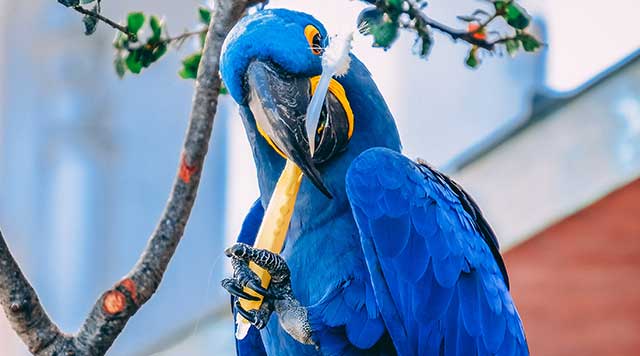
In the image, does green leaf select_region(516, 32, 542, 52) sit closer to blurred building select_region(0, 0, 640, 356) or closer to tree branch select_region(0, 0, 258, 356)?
tree branch select_region(0, 0, 258, 356)

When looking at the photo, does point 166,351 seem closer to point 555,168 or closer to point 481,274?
point 555,168

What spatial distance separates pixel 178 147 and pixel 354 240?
213cm

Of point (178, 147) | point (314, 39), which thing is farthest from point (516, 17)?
point (178, 147)

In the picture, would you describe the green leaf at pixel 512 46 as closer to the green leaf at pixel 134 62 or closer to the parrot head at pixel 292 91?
the parrot head at pixel 292 91

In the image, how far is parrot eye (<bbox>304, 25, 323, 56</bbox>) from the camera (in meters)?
1.21

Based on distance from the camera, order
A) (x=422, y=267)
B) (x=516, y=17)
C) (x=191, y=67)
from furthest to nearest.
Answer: (x=191, y=67) → (x=516, y=17) → (x=422, y=267)

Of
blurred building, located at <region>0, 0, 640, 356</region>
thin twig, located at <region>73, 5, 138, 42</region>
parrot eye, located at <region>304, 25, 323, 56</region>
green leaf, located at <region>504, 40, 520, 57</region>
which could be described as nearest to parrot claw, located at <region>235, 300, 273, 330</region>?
parrot eye, located at <region>304, 25, 323, 56</region>

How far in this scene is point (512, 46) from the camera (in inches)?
57.4

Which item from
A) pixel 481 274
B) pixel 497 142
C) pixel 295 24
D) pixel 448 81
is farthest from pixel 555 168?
pixel 295 24

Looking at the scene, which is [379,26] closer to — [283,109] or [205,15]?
[283,109]

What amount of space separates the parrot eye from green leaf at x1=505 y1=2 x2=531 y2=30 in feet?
1.13

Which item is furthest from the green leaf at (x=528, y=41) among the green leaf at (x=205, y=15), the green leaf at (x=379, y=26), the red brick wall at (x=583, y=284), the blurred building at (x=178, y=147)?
the red brick wall at (x=583, y=284)

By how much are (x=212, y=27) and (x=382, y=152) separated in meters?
0.31

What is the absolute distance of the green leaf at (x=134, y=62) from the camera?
58.2 inches
